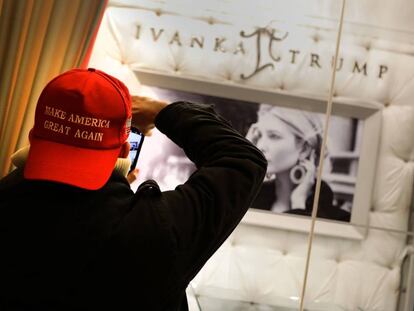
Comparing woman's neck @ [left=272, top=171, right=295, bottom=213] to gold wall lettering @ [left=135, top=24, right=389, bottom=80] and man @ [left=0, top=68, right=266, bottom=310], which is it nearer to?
gold wall lettering @ [left=135, top=24, right=389, bottom=80]

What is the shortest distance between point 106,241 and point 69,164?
113 millimetres

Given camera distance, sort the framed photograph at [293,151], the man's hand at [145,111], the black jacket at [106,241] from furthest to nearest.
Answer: the framed photograph at [293,151] → the man's hand at [145,111] → the black jacket at [106,241]

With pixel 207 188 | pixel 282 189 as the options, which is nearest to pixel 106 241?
pixel 207 188

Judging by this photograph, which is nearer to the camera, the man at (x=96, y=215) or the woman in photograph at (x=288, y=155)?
the man at (x=96, y=215)

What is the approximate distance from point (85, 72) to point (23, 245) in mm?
249

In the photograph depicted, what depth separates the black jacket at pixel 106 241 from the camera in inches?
23.9

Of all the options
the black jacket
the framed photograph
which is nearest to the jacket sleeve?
the black jacket

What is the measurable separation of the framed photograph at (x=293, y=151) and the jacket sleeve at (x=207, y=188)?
800 millimetres

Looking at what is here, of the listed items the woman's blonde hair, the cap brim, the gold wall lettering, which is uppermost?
the gold wall lettering

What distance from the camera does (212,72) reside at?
154 cm

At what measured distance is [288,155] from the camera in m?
1.53

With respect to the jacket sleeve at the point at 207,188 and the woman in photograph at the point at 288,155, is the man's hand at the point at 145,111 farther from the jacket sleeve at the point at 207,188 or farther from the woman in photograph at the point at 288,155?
the woman in photograph at the point at 288,155

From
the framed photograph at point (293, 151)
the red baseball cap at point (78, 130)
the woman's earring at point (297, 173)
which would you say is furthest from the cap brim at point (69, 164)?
the woman's earring at point (297, 173)

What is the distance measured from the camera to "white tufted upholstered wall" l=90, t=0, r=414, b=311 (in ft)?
4.97
